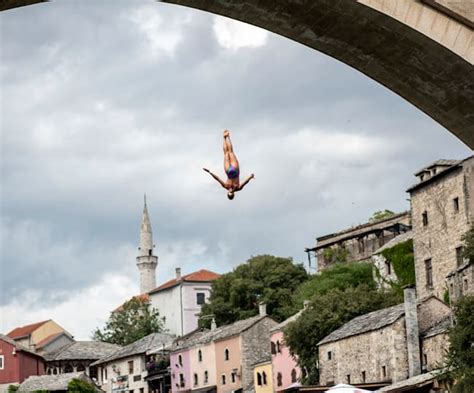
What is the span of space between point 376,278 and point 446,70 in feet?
154

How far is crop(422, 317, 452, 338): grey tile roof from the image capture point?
39.4 meters

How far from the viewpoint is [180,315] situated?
9312 cm

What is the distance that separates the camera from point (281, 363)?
2156 inches

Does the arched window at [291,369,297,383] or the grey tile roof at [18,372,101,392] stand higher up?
the grey tile roof at [18,372,101,392]

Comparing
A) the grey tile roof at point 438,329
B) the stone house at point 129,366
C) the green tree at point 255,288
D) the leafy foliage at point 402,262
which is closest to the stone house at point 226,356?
the green tree at point 255,288

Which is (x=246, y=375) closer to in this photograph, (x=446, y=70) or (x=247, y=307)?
(x=247, y=307)

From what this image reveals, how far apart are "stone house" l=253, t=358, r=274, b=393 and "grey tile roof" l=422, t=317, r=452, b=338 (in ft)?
51.6

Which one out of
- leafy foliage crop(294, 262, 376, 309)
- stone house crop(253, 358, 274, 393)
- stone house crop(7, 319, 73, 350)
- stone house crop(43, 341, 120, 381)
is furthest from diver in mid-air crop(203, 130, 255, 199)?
stone house crop(7, 319, 73, 350)

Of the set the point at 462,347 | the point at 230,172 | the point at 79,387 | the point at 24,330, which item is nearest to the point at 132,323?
the point at 24,330

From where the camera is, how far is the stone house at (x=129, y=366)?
2936 inches

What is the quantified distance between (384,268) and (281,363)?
6.80 meters

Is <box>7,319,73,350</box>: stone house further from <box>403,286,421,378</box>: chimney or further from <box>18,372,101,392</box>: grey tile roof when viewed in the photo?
<box>403,286,421,378</box>: chimney

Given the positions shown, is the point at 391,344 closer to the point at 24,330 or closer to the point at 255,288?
the point at 255,288

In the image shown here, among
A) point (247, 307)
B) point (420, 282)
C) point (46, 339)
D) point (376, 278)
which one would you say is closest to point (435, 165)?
point (420, 282)
